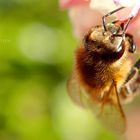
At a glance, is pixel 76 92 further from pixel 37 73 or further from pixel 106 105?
pixel 37 73

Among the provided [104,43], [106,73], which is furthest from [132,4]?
[106,73]

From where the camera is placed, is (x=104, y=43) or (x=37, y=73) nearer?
(x=104, y=43)

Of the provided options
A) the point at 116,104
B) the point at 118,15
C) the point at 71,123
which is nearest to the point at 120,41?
the point at 118,15

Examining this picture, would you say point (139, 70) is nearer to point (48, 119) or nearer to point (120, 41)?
point (120, 41)

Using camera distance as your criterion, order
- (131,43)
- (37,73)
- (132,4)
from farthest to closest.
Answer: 1. (37,73)
2. (131,43)
3. (132,4)

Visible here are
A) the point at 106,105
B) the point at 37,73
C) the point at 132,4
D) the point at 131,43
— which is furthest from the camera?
the point at 37,73

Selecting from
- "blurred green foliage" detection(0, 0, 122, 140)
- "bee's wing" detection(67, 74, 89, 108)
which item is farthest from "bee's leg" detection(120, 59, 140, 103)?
"blurred green foliage" detection(0, 0, 122, 140)

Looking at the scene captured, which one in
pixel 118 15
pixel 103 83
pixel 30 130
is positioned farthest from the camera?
pixel 30 130
